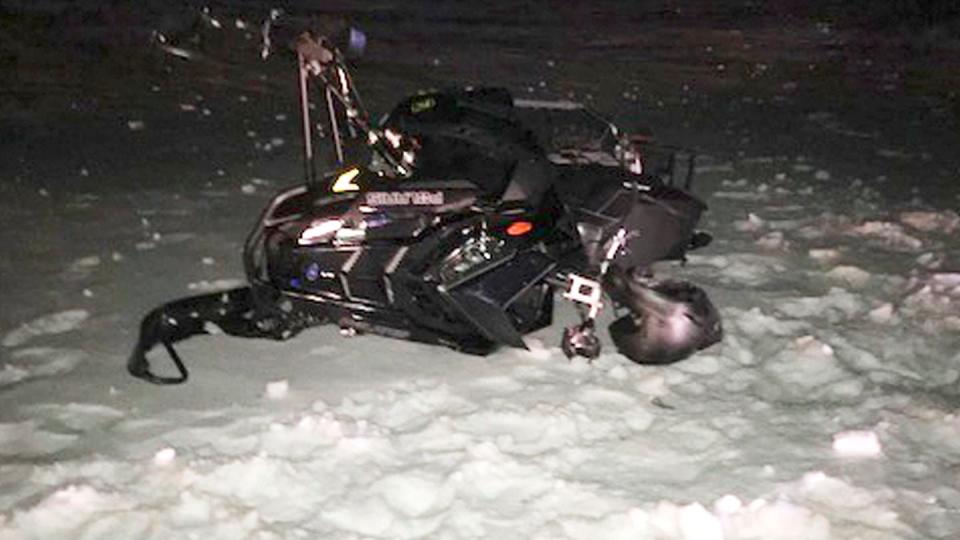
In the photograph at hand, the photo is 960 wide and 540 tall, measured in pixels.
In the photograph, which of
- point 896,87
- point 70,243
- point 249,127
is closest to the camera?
point 70,243

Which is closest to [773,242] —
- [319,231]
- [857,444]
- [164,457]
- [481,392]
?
[857,444]

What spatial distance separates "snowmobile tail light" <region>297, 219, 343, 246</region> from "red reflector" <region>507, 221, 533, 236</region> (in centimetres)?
79

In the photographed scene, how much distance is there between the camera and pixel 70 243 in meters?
6.23

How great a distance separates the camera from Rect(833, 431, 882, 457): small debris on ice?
383 centimetres

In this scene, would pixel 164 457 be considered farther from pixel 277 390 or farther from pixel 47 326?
Result: pixel 47 326

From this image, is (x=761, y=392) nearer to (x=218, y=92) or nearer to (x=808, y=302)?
(x=808, y=302)

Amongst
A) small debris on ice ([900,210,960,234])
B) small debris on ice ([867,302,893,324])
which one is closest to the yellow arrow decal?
small debris on ice ([867,302,893,324])

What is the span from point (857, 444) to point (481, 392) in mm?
1635

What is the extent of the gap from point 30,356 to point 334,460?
6.24ft

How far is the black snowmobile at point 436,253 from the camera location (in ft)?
14.1

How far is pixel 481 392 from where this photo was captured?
432cm

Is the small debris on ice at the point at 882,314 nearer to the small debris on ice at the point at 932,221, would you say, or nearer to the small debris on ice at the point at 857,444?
the small debris on ice at the point at 857,444

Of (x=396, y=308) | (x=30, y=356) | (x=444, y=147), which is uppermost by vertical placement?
(x=444, y=147)

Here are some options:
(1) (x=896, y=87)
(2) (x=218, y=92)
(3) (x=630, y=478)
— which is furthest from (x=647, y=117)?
(3) (x=630, y=478)
